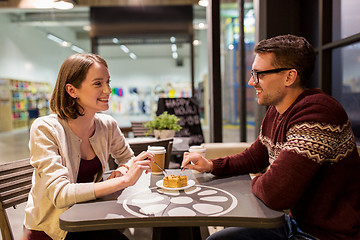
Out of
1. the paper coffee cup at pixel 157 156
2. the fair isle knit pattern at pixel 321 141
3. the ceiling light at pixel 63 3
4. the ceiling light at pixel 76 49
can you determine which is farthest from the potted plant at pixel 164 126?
the ceiling light at pixel 76 49

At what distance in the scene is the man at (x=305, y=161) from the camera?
123 cm

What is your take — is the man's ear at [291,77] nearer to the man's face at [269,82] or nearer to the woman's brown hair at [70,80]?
the man's face at [269,82]

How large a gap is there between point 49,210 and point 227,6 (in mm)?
5919

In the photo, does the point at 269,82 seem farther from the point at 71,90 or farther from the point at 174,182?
the point at 71,90

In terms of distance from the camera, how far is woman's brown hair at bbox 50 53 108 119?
165 cm

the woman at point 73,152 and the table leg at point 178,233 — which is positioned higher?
the woman at point 73,152

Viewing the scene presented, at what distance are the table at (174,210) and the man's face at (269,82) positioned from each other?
47cm

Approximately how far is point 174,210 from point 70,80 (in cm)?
94

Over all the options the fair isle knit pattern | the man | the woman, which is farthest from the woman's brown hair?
the fair isle knit pattern

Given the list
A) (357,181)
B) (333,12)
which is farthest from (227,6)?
(357,181)

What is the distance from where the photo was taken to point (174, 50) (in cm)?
1195

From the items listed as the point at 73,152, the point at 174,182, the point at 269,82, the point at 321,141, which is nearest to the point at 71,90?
the point at 73,152

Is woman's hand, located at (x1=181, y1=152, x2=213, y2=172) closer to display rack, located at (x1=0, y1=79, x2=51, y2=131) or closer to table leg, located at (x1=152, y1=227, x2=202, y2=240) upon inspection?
table leg, located at (x1=152, y1=227, x2=202, y2=240)

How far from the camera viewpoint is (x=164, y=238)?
1701 millimetres
